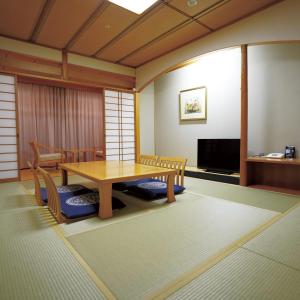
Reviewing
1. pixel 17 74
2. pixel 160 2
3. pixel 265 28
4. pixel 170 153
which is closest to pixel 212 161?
pixel 170 153

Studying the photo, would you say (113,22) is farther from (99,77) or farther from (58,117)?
(58,117)

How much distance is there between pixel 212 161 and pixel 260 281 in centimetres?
336

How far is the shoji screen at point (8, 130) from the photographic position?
4.03 m

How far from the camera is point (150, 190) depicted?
289 cm

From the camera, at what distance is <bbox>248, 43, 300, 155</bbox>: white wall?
3480mm

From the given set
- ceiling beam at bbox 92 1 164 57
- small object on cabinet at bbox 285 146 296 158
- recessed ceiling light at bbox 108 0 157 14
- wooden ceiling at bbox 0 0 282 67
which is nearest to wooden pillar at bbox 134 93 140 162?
wooden ceiling at bbox 0 0 282 67

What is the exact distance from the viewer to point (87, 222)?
210 cm

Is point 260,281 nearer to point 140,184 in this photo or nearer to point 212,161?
point 140,184

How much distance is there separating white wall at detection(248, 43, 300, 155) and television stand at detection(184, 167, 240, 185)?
63 cm

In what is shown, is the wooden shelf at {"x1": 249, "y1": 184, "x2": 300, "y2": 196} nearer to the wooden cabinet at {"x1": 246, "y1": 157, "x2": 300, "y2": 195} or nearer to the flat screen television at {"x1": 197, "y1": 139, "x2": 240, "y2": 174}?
the wooden cabinet at {"x1": 246, "y1": 157, "x2": 300, "y2": 195}

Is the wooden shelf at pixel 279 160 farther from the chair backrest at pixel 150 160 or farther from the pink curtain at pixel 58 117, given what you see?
the pink curtain at pixel 58 117

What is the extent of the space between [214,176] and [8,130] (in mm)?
4026

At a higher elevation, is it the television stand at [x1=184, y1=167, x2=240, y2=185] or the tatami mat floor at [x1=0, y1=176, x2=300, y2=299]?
the television stand at [x1=184, y1=167, x2=240, y2=185]

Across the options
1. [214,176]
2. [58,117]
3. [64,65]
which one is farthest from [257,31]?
[58,117]
